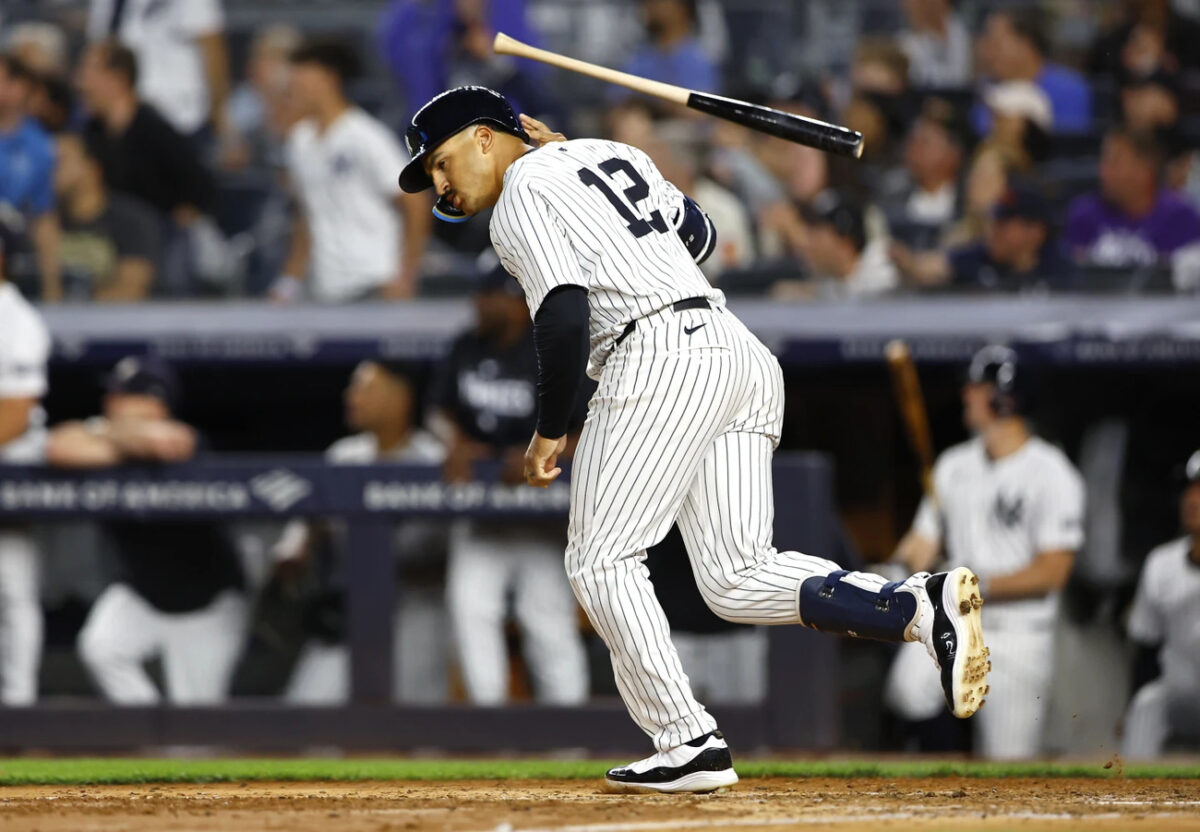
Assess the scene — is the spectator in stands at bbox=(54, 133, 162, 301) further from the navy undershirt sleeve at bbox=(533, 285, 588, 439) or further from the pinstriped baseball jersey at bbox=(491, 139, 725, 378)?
the navy undershirt sleeve at bbox=(533, 285, 588, 439)

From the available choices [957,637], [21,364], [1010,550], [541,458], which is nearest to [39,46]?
[21,364]

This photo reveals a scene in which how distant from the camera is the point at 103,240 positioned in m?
7.95

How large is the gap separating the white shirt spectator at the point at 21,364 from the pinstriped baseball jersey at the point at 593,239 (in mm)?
3273

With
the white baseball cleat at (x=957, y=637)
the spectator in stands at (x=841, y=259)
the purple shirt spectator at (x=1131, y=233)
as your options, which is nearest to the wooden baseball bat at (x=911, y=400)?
the spectator in stands at (x=841, y=259)

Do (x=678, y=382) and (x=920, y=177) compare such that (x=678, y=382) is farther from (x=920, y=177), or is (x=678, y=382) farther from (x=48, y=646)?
(x=920, y=177)

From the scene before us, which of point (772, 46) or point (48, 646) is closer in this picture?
point (48, 646)

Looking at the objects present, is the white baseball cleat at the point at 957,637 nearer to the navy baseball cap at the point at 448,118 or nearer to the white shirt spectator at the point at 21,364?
the navy baseball cap at the point at 448,118

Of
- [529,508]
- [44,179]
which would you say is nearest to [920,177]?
[529,508]

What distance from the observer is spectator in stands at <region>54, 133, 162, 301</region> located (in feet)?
25.9

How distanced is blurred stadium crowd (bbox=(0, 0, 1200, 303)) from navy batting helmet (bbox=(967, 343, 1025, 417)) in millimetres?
927

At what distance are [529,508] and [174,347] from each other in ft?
6.34

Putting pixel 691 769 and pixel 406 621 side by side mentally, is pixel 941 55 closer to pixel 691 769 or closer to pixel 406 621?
pixel 406 621

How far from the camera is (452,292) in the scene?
759cm

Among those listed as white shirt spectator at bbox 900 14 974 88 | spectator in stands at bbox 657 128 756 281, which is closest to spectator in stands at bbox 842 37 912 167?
white shirt spectator at bbox 900 14 974 88
